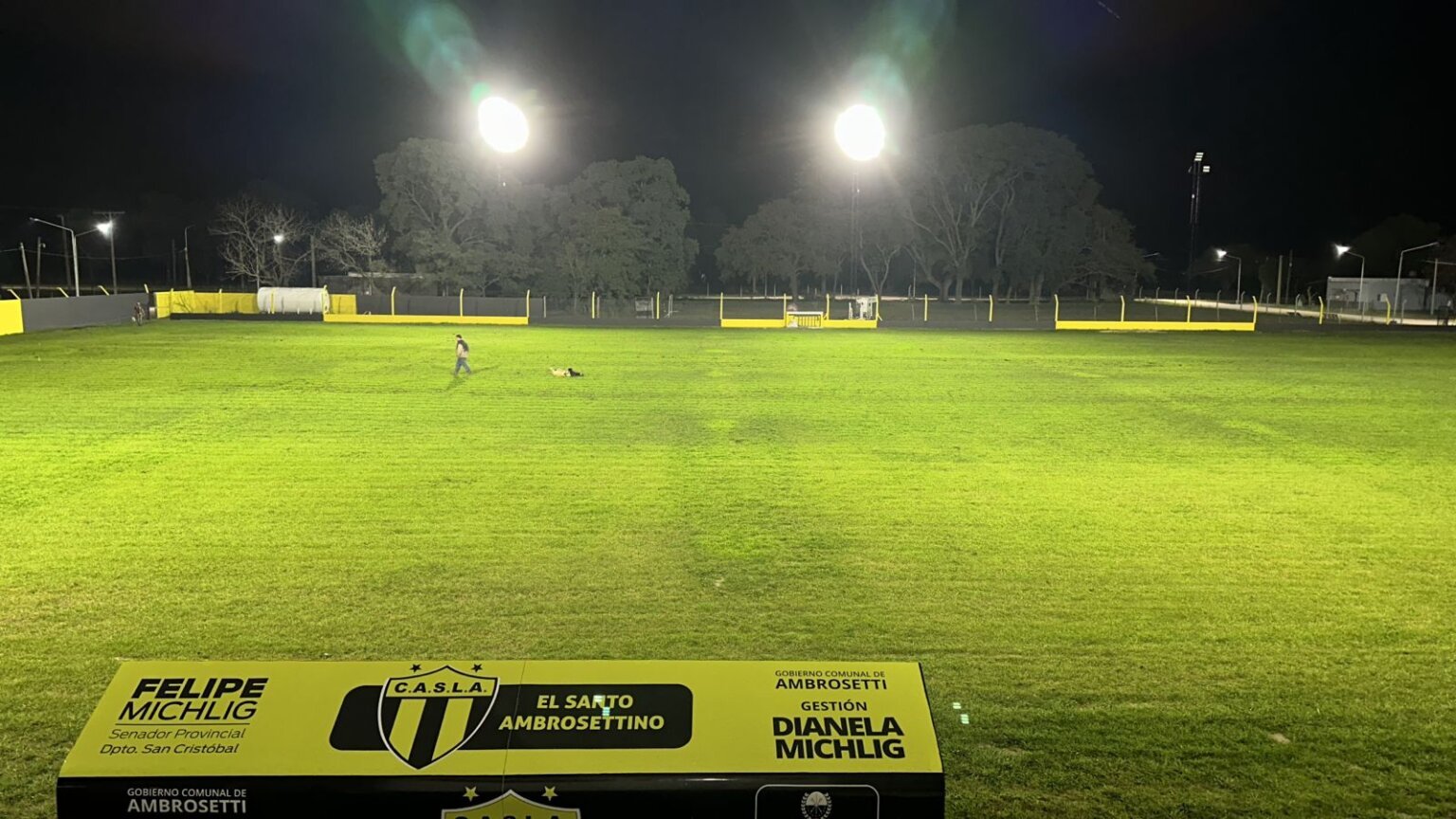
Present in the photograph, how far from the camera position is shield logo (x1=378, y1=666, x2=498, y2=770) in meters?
3.03

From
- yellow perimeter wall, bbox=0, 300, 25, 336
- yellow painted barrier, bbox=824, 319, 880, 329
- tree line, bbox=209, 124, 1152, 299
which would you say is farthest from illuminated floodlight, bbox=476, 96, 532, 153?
yellow perimeter wall, bbox=0, 300, 25, 336

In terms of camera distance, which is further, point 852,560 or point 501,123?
point 501,123

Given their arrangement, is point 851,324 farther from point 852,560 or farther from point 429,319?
point 852,560

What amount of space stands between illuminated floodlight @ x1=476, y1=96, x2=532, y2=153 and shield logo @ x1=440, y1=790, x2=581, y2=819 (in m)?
50.1

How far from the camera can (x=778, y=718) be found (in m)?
3.16

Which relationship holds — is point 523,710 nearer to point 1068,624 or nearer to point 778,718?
point 778,718

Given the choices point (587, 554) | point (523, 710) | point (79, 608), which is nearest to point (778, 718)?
point (523, 710)

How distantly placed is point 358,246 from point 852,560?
5797 centimetres

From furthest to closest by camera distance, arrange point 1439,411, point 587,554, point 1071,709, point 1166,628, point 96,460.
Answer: point 1439,411 < point 96,460 < point 587,554 < point 1166,628 < point 1071,709

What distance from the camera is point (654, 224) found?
6122 cm

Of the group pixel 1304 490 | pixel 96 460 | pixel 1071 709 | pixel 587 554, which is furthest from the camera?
pixel 96 460

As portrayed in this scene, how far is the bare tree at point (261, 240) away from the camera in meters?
68.4

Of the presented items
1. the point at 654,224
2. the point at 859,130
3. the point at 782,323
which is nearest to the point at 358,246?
the point at 654,224

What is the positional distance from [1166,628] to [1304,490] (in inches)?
235
